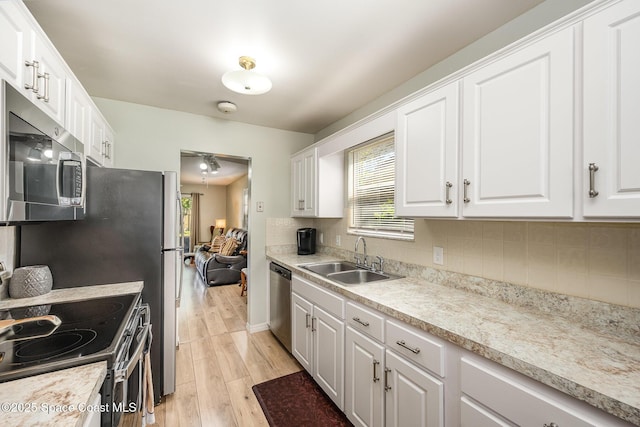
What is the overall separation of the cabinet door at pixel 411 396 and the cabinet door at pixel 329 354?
1.50ft

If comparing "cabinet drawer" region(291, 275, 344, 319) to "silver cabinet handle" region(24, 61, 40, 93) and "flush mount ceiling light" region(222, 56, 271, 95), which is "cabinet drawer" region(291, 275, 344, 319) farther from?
"silver cabinet handle" region(24, 61, 40, 93)

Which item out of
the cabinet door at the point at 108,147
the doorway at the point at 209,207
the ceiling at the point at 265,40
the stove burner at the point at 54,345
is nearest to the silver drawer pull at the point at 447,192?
the ceiling at the point at 265,40

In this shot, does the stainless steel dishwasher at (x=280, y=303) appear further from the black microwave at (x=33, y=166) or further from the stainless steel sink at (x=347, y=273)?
the black microwave at (x=33, y=166)

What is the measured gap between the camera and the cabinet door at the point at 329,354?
72.2 inches

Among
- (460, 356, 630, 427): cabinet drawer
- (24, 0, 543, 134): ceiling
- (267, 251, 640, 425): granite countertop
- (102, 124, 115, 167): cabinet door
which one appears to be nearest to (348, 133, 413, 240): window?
(24, 0, 543, 134): ceiling

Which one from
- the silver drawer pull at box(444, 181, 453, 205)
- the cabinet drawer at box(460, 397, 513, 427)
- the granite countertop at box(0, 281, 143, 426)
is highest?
the silver drawer pull at box(444, 181, 453, 205)

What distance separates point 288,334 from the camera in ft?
8.82

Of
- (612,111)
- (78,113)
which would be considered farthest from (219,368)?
(612,111)

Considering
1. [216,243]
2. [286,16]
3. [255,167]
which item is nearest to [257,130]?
[255,167]

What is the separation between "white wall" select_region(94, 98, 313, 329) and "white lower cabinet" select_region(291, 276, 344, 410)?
96 centimetres

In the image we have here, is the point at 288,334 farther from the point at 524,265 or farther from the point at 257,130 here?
the point at 257,130

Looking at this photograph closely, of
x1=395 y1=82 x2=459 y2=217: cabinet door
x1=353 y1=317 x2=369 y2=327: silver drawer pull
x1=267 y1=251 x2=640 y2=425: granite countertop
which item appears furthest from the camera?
x1=353 y1=317 x2=369 y2=327: silver drawer pull

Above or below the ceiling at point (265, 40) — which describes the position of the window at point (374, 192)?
below

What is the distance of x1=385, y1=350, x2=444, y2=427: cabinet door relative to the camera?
1.18m
